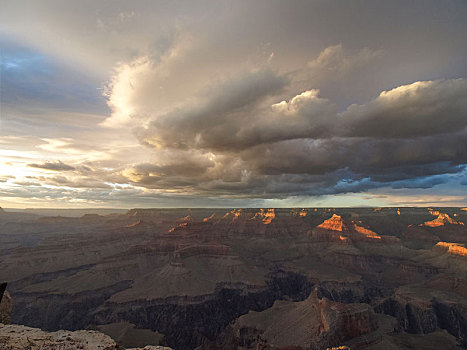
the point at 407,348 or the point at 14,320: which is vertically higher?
the point at 407,348

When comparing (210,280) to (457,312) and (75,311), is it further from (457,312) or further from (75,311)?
(457,312)

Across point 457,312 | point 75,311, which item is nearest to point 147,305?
point 75,311

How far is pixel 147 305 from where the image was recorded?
472 ft

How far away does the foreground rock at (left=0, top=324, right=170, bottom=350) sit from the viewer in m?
16.2

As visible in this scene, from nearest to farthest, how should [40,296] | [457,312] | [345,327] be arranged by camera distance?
1. [345,327]
2. [457,312]
3. [40,296]

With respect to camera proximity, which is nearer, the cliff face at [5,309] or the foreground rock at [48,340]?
the foreground rock at [48,340]

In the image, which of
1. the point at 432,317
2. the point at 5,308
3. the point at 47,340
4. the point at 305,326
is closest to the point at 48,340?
the point at 47,340

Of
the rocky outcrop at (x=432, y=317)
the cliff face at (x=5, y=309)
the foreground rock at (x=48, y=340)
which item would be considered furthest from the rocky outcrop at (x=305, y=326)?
the foreground rock at (x=48, y=340)

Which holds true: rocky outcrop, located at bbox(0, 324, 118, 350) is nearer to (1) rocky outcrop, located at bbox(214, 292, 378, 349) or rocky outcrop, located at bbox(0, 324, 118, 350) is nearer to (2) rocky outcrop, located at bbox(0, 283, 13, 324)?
(2) rocky outcrop, located at bbox(0, 283, 13, 324)

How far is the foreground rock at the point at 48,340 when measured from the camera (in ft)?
53.1

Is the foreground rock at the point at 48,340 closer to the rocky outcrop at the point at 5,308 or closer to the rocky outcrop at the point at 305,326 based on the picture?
the rocky outcrop at the point at 5,308

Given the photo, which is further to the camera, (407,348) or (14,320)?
(14,320)

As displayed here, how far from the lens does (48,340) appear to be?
693 inches

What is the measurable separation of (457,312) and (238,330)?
11380 cm
